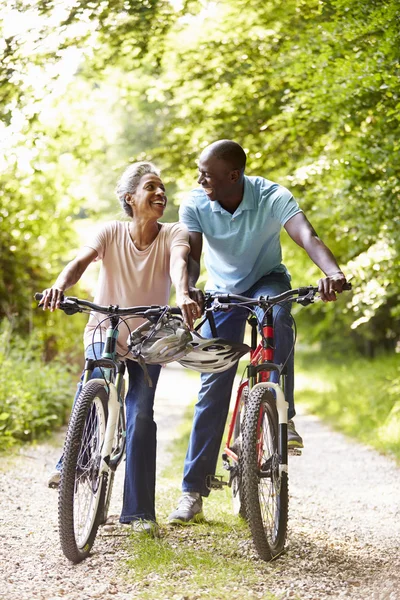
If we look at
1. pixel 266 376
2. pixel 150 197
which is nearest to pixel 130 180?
pixel 150 197

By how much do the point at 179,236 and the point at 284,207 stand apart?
0.56 metres

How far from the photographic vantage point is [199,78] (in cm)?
1023

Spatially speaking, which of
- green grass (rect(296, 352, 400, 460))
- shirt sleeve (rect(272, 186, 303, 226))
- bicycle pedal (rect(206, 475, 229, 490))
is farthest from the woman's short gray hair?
green grass (rect(296, 352, 400, 460))

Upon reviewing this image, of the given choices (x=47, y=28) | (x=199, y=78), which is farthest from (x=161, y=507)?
(x=199, y=78)

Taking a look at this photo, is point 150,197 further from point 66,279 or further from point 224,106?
point 224,106

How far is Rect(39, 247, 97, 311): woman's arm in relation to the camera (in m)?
3.72

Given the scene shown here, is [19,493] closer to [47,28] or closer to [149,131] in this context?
[47,28]

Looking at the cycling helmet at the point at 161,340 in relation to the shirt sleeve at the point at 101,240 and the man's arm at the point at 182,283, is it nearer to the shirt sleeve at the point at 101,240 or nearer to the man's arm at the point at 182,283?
the man's arm at the point at 182,283

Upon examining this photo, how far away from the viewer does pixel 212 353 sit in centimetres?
407

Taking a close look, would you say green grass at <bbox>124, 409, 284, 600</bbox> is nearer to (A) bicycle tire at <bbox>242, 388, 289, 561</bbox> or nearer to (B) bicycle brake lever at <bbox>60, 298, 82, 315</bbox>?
(A) bicycle tire at <bbox>242, 388, 289, 561</bbox>

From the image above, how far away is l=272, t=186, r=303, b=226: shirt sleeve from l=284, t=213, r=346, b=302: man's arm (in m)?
0.04

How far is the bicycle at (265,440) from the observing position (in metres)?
3.64

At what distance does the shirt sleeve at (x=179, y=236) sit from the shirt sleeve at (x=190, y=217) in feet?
0.32

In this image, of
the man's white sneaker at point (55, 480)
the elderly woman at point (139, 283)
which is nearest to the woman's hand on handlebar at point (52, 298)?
the elderly woman at point (139, 283)
